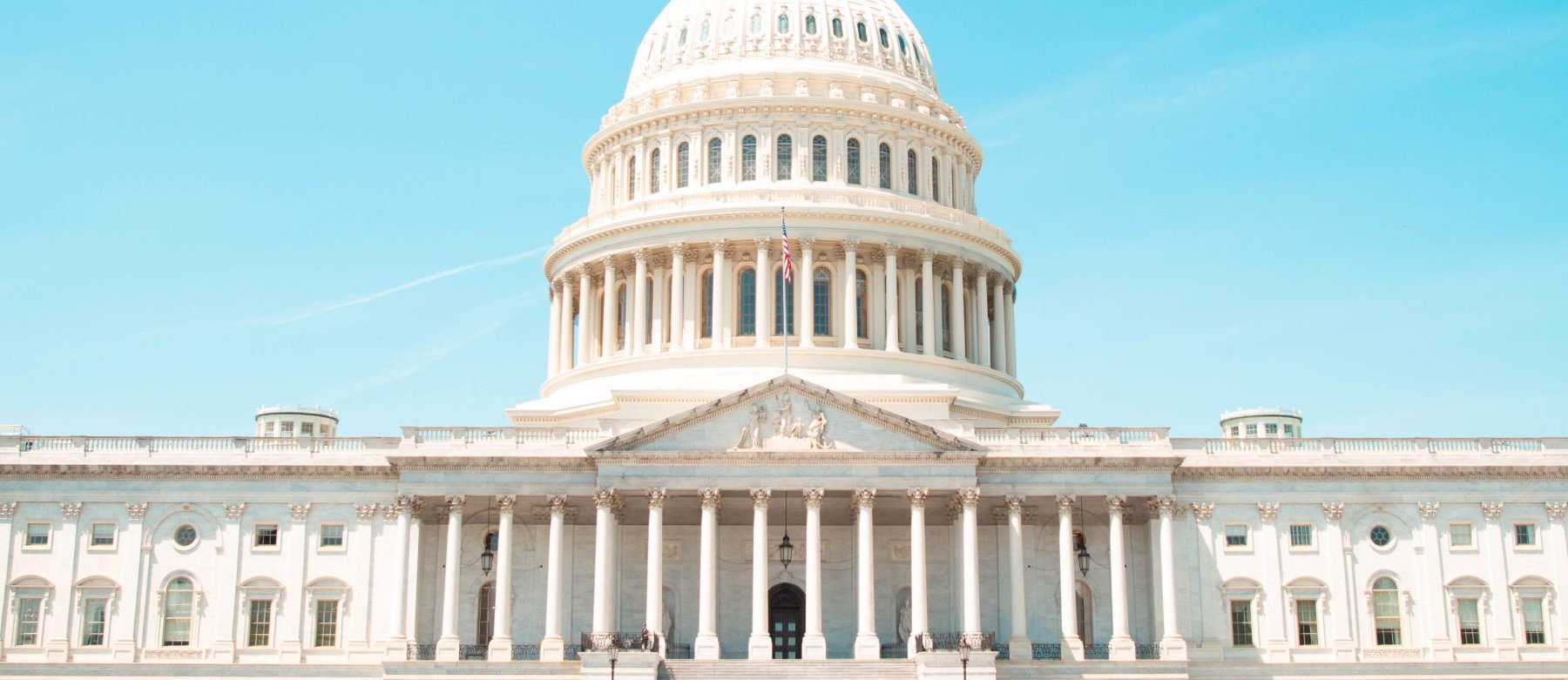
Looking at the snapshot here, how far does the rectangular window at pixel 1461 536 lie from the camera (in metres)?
60.6

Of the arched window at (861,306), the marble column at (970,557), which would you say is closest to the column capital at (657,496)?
the marble column at (970,557)

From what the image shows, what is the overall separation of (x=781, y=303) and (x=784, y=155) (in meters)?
6.94

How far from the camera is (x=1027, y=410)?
70938 mm

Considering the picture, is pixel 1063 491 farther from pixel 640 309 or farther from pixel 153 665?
pixel 153 665

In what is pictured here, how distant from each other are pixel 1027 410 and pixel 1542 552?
67.1ft

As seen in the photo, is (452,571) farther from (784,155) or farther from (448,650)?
(784,155)

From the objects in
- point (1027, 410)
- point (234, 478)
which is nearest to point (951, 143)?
point (1027, 410)

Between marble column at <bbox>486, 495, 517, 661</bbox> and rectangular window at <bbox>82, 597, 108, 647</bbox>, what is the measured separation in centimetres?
1395

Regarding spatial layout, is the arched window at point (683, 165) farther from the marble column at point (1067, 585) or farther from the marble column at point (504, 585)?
the marble column at point (1067, 585)

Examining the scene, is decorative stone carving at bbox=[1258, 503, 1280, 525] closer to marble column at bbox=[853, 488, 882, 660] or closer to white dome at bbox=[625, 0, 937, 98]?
marble column at bbox=[853, 488, 882, 660]

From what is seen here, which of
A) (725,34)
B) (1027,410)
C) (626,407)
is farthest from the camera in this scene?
(725,34)

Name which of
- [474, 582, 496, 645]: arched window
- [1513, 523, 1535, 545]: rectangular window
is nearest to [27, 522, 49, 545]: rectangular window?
[474, 582, 496, 645]: arched window

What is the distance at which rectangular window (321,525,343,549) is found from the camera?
60.3 meters

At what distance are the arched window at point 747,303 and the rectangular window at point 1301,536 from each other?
76.5 feet
